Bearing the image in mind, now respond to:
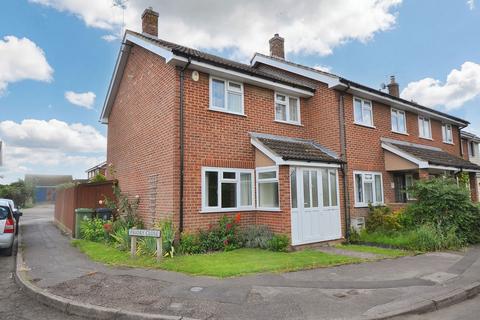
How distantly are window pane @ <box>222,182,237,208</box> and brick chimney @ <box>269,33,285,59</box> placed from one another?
9.19m

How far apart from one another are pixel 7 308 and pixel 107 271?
2.08 m

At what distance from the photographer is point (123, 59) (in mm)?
13859

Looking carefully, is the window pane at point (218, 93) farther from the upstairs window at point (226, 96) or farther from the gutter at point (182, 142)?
the gutter at point (182, 142)

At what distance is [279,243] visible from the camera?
9.36m

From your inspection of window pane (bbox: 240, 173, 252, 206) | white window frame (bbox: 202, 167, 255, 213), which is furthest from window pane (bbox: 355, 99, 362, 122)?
window pane (bbox: 240, 173, 252, 206)


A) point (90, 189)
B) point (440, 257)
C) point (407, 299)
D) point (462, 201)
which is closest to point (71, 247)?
point (90, 189)

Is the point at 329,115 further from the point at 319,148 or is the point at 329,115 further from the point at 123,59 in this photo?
the point at 123,59

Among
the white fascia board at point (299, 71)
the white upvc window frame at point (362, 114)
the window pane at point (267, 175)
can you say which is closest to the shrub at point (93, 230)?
the window pane at point (267, 175)

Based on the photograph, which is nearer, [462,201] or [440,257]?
[440,257]

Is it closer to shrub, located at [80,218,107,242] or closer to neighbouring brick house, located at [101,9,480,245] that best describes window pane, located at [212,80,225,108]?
neighbouring brick house, located at [101,9,480,245]

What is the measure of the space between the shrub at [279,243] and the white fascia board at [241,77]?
5.22 m

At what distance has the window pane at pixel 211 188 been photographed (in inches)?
392

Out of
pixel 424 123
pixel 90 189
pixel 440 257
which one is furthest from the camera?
pixel 424 123

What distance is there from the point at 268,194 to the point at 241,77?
3918 millimetres
